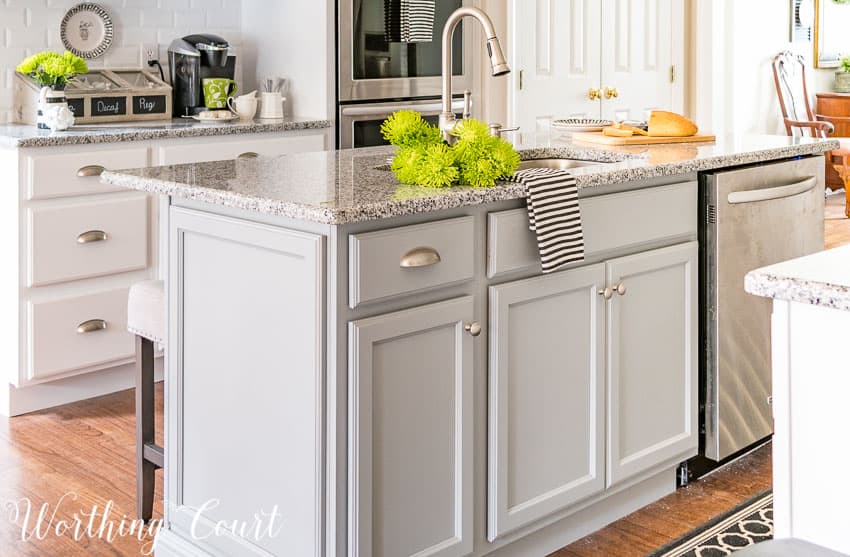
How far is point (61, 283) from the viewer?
11.8 ft

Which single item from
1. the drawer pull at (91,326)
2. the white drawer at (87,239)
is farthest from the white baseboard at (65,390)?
the white drawer at (87,239)

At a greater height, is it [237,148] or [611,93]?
[611,93]

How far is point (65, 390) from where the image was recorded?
3.73 metres

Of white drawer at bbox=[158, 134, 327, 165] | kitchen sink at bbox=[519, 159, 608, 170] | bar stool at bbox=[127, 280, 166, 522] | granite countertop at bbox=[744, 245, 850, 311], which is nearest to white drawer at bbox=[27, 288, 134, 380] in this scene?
white drawer at bbox=[158, 134, 327, 165]

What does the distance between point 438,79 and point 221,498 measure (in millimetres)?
2860

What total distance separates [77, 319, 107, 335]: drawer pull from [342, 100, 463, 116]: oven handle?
1.37m

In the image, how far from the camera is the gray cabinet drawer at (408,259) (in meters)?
1.98

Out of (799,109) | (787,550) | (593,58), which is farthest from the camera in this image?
(799,109)

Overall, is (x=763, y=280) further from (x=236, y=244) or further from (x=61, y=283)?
(x=61, y=283)

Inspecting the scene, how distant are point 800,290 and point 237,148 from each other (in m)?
3.04

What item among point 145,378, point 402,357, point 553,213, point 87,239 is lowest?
point 145,378

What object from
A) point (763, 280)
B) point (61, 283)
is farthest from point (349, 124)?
point (763, 280)

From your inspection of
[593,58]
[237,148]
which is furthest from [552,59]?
[237,148]

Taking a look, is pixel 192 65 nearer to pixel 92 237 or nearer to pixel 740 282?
pixel 92 237
